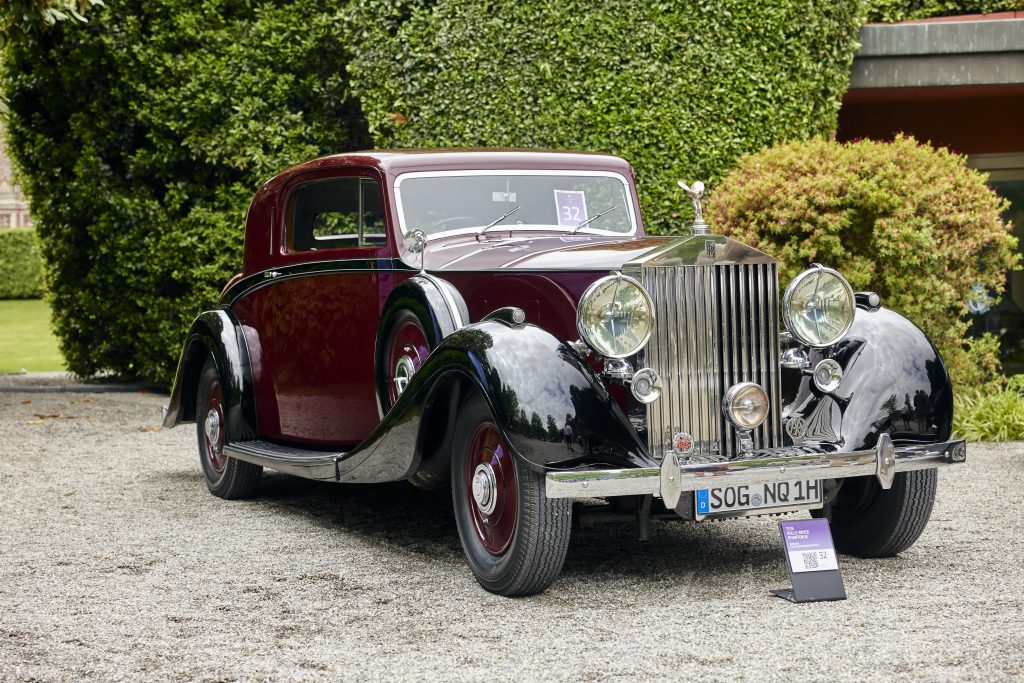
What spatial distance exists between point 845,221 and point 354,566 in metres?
4.70

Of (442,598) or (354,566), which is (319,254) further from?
(442,598)

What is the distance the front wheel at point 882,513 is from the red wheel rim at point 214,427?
3.30m

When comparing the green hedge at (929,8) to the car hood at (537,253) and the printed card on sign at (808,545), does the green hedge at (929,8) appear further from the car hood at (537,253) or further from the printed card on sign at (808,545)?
the printed card on sign at (808,545)

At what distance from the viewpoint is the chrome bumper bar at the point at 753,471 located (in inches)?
158

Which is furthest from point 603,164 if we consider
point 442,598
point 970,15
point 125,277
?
point 970,15

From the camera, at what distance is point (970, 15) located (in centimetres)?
1202

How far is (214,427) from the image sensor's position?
22.2 feet

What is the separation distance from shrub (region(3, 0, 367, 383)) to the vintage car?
548 centimetres

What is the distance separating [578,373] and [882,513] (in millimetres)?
1473

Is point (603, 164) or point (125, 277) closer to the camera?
point (603, 164)

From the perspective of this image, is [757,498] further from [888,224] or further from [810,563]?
[888,224]

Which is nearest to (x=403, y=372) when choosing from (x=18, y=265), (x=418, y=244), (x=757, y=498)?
(x=418, y=244)

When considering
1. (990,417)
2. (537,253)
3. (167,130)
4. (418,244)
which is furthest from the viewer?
(167,130)

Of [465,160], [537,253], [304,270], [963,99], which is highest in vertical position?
[963,99]
